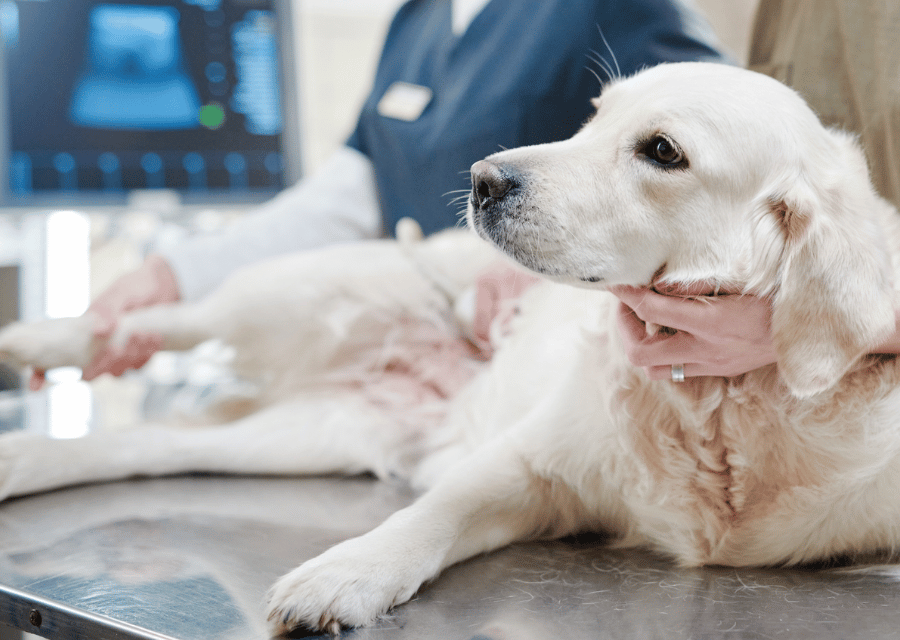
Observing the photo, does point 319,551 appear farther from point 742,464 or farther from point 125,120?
point 125,120

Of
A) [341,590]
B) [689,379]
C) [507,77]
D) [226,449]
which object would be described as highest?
[507,77]

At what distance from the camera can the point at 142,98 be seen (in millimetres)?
2227

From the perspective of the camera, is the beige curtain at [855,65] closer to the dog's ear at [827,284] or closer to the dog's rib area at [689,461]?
the dog's ear at [827,284]

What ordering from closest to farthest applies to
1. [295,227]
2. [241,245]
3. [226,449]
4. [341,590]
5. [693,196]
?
1. [341,590]
2. [693,196]
3. [226,449]
4. [241,245]
5. [295,227]

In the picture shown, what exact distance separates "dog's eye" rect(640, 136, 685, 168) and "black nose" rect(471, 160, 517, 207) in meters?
0.13

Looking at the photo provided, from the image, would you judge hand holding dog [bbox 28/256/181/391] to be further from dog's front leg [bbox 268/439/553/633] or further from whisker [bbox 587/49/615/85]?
whisker [bbox 587/49/615/85]

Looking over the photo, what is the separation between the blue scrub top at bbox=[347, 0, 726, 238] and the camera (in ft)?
3.60

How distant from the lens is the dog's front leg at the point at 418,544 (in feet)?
1.84

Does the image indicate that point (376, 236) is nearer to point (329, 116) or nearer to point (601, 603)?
point (329, 116)

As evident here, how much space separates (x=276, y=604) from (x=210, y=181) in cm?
205

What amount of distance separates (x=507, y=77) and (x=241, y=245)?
0.66 metres

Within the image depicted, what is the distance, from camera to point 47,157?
215 centimetres

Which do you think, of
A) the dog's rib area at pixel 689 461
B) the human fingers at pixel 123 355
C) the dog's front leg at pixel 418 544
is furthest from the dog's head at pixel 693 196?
the human fingers at pixel 123 355

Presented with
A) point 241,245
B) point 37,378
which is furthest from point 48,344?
point 241,245
